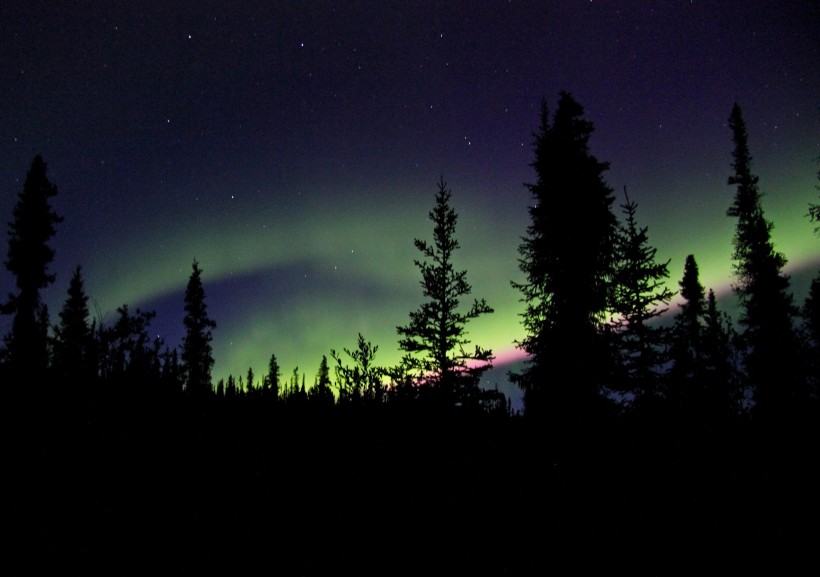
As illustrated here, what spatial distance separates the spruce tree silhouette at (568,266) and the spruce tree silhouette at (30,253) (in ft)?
95.1

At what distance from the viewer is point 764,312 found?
2612cm

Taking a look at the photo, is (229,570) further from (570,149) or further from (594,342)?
(570,149)

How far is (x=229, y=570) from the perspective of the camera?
11.0 ft

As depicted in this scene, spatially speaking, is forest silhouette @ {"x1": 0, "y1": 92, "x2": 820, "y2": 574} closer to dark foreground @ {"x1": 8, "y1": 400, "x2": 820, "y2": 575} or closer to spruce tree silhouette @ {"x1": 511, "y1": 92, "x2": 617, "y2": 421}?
dark foreground @ {"x1": 8, "y1": 400, "x2": 820, "y2": 575}

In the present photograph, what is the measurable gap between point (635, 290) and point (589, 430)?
13.7 metres

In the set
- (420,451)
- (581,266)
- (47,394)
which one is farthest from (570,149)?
(47,394)

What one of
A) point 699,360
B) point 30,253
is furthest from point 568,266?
point 30,253

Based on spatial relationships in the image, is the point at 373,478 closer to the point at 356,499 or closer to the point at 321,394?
the point at 356,499

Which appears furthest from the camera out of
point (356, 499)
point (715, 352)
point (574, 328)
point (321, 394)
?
point (715, 352)

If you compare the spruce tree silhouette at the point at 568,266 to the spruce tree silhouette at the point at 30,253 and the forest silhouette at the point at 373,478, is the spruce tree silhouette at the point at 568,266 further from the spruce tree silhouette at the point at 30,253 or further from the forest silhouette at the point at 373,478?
the spruce tree silhouette at the point at 30,253

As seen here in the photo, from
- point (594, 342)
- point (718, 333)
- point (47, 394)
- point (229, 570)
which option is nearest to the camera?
point (229, 570)

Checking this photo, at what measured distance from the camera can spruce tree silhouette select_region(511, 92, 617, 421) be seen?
17656 millimetres

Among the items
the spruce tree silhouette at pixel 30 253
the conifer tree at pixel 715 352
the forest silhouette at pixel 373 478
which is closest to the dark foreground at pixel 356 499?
the forest silhouette at pixel 373 478

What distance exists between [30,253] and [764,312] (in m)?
45.4
